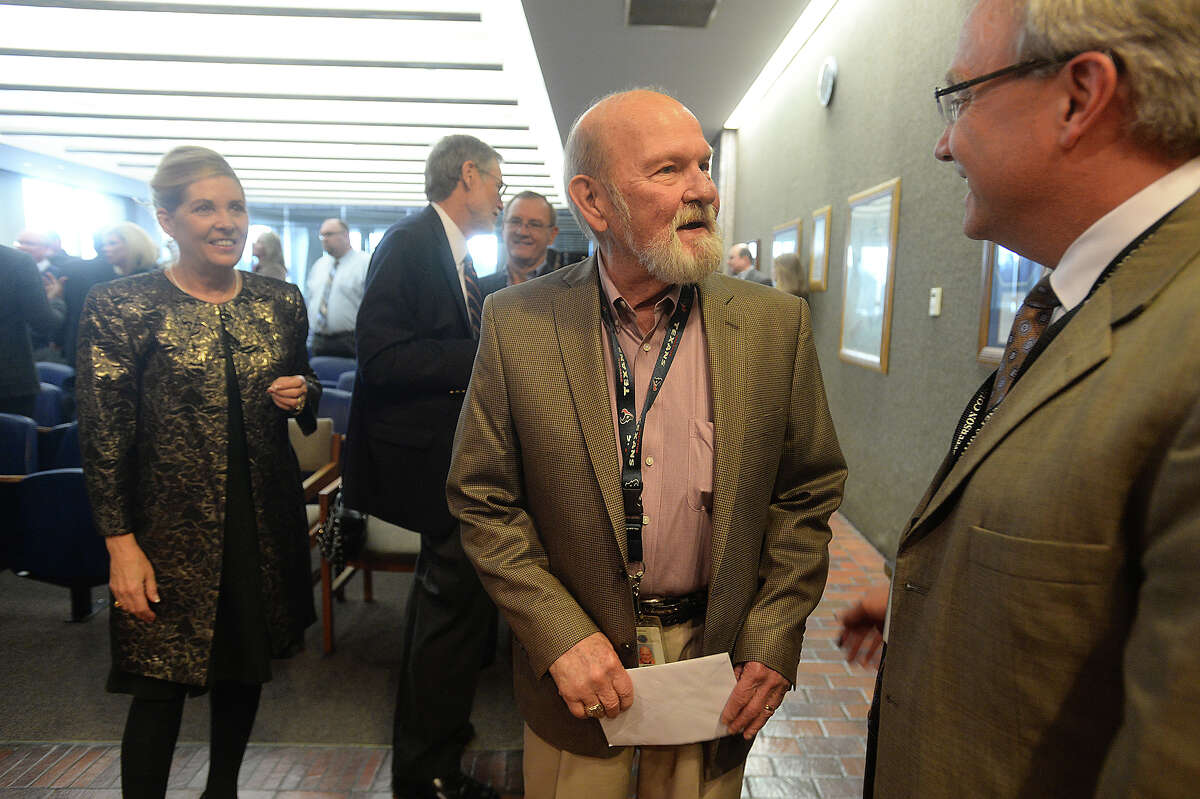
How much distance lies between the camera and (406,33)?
635 cm

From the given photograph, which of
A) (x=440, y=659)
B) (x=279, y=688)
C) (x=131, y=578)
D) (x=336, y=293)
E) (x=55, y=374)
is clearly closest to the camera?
(x=131, y=578)

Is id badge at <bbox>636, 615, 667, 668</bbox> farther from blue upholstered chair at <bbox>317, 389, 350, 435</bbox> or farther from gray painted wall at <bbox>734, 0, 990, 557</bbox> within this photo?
blue upholstered chair at <bbox>317, 389, 350, 435</bbox>

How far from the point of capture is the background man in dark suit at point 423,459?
204 centimetres

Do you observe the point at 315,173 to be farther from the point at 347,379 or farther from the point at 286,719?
the point at 286,719

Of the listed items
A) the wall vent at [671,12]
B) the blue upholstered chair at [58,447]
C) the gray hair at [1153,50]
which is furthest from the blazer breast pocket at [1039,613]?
the wall vent at [671,12]

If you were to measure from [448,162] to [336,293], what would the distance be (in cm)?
490

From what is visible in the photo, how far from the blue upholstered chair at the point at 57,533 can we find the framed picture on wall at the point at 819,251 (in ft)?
16.2

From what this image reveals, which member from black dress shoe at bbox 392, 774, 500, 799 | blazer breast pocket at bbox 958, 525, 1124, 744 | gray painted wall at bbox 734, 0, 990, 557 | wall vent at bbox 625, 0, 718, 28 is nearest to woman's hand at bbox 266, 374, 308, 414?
black dress shoe at bbox 392, 774, 500, 799

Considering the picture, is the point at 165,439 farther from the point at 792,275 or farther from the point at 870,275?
the point at 792,275

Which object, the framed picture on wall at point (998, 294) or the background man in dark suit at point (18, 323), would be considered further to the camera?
the background man in dark suit at point (18, 323)

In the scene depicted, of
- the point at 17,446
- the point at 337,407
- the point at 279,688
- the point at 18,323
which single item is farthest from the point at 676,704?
the point at 18,323

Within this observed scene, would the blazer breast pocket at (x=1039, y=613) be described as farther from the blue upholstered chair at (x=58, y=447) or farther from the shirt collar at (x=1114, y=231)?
the blue upholstered chair at (x=58, y=447)

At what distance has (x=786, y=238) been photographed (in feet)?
22.2

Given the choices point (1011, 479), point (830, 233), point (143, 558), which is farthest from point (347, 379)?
point (1011, 479)
